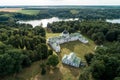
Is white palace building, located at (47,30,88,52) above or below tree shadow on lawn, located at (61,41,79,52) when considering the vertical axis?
above

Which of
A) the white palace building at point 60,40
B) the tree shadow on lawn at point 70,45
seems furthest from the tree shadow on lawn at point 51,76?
the tree shadow on lawn at point 70,45

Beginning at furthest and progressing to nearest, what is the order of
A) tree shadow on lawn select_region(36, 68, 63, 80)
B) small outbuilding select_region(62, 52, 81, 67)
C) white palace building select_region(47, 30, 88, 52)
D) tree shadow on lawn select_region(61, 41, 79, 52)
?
1. tree shadow on lawn select_region(61, 41, 79, 52)
2. white palace building select_region(47, 30, 88, 52)
3. small outbuilding select_region(62, 52, 81, 67)
4. tree shadow on lawn select_region(36, 68, 63, 80)

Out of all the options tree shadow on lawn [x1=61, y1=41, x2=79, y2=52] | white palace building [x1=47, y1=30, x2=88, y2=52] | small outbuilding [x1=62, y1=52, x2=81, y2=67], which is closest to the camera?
small outbuilding [x1=62, y1=52, x2=81, y2=67]

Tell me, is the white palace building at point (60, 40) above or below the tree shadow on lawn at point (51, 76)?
above

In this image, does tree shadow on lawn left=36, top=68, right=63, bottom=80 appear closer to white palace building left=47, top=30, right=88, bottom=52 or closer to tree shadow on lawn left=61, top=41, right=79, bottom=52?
white palace building left=47, top=30, right=88, bottom=52

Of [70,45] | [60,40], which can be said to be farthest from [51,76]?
[60,40]

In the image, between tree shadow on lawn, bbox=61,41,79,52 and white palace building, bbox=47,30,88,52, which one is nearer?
white palace building, bbox=47,30,88,52

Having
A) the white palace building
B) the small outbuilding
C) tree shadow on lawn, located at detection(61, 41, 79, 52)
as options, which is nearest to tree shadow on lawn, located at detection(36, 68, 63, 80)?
the small outbuilding

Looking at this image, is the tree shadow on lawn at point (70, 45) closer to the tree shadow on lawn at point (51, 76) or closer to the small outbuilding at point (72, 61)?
the small outbuilding at point (72, 61)

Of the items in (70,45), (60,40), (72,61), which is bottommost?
(70,45)

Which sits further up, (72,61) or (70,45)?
(72,61)

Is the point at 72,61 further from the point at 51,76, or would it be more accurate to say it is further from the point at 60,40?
the point at 60,40
